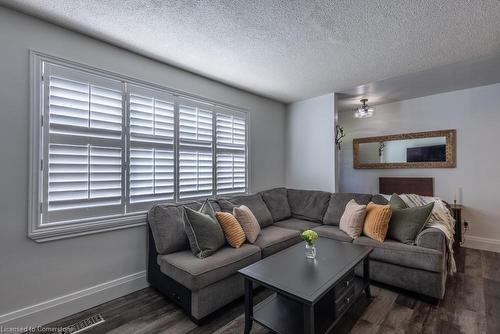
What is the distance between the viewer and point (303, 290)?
4.91 feet

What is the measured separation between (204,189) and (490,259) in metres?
4.01

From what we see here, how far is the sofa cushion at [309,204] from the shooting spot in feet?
11.5

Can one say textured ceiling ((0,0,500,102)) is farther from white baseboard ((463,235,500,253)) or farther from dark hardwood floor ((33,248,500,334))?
white baseboard ((463,235,500,253))

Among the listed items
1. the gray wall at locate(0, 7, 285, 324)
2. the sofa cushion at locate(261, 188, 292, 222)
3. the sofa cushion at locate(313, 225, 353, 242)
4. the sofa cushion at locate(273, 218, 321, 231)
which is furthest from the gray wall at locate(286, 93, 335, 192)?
the gray wall at locate(0, 7, 285, 324)

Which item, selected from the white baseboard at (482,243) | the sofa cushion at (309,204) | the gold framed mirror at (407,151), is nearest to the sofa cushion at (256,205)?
the sofa cushion at (309,204)

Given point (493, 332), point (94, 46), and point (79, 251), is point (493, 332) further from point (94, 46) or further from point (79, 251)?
point (94, 46)

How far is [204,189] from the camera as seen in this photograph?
10.4ft

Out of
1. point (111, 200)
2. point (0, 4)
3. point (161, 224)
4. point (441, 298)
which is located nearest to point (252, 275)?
point (161, 224)

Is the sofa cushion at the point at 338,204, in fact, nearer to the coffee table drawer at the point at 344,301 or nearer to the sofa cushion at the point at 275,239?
the sofa cushion at the point at 275,239

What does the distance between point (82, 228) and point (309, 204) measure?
2893 millimetres

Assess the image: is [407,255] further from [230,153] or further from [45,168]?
[45,168]

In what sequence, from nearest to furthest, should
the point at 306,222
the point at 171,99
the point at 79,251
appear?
the point at 79,251 → the point at 171,99 → the point at 306,222

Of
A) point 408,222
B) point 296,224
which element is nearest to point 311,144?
point 296,224

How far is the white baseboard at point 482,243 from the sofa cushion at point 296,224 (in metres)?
2.52
